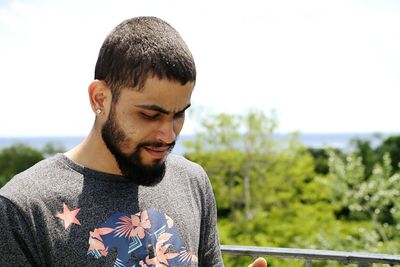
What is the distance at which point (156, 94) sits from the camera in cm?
110

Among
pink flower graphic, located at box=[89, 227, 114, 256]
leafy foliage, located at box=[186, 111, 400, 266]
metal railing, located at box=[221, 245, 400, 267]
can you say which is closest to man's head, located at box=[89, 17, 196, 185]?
pink flower graphic, located at box=[89, 227, 114, 256]

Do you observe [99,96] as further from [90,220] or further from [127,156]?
[90,220]

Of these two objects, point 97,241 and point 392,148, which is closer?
point 97,241

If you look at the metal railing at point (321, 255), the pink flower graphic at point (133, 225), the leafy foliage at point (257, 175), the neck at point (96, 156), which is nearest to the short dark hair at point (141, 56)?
the neck at point (96, 156)

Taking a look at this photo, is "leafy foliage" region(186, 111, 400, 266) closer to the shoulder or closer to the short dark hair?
the shoulder

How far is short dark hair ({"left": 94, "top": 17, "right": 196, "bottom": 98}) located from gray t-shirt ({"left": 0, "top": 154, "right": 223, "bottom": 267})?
210mm

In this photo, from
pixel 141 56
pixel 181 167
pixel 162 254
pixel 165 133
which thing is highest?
pixel 141 56

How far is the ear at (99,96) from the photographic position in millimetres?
1142

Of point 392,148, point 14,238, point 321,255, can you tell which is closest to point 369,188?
point 321,255

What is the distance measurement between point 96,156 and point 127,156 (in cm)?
7

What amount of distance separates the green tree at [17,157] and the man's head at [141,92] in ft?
77.3

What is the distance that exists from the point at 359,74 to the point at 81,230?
98.8 ft

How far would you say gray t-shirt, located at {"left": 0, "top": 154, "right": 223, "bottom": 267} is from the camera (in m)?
1.05

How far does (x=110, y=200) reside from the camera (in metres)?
1.16
